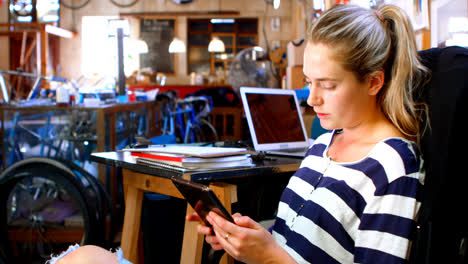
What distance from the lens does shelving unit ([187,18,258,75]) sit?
402 inches

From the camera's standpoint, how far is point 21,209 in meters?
2.64

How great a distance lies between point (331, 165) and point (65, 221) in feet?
6.96

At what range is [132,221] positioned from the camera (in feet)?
5.75

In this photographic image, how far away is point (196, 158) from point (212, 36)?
30.0 ft

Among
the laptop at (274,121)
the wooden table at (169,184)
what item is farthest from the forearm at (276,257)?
the laptop at (274,121)

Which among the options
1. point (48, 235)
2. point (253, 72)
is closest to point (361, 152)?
point (48, 235)

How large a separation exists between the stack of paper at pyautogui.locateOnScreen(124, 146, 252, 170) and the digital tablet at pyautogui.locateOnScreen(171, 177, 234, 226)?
35 centimetres

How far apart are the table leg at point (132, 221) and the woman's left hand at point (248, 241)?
938 millimetres

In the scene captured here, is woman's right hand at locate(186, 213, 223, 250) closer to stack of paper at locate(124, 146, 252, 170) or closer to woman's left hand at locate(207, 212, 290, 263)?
woman's left hand at locate(207, 212, 290, 263)

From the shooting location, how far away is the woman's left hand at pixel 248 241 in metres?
0.84

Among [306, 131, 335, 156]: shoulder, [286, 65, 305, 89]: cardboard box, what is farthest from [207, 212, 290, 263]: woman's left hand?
[286, 65, 305, 89]: cardboard box

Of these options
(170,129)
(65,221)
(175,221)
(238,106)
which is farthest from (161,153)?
(238,106)

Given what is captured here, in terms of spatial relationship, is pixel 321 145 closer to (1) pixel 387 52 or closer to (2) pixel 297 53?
(1) pixel 387 52

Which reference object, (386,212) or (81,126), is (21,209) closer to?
(81,126)
